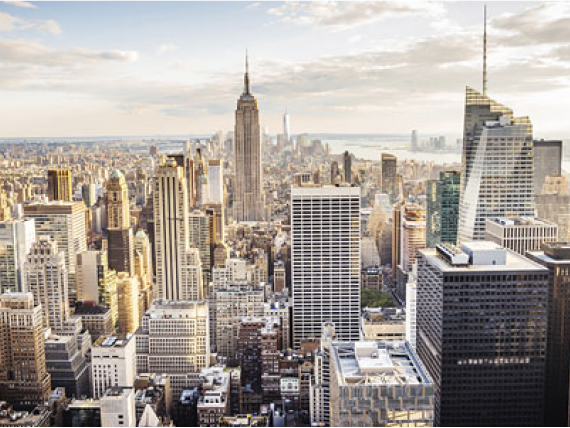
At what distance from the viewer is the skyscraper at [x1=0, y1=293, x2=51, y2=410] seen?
1199 centimetres

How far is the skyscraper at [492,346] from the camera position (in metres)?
9.30

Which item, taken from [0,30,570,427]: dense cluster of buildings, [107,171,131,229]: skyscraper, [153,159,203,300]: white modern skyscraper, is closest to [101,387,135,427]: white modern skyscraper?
[0,30,570,427]: dense cluster of buildings

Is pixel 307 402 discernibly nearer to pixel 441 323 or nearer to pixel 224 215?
pixel 441 323

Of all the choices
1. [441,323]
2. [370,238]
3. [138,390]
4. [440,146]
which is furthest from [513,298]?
[370,238]

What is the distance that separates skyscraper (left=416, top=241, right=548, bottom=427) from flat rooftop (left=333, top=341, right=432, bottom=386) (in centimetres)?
122

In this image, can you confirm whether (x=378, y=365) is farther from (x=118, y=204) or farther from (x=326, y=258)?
(x=118, y=204)

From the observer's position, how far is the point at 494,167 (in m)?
16.3

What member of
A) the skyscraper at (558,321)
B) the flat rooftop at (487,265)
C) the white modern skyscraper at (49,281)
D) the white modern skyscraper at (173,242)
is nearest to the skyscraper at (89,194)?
the white modern skyscraper at (173,242)

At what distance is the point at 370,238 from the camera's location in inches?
882

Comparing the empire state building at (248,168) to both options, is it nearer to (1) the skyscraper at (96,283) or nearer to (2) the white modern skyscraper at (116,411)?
(1) the skyscraper at (96,283)

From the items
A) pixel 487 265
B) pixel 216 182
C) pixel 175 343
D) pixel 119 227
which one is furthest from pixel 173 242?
pixel 487 265

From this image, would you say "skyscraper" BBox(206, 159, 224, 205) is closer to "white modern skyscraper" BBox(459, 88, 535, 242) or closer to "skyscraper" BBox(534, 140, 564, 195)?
"white modern skyscraper" BBox(459, 88, 535, 242)

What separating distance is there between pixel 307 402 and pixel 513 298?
4758 mm

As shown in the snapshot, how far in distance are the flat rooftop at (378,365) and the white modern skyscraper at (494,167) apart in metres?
7.98
